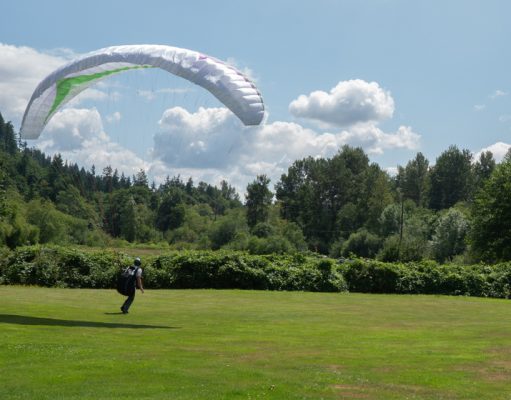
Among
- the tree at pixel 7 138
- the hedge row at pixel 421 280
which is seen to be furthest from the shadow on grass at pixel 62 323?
the tree at pixel 7 138

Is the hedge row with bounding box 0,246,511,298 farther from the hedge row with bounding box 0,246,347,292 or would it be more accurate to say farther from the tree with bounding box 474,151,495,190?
the tree with bounding box 474,151,495,190

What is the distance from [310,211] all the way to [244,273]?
7958cm

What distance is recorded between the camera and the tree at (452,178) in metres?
127

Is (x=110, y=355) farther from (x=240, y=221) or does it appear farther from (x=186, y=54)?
(x=240, y=221)

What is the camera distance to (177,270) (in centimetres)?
3362

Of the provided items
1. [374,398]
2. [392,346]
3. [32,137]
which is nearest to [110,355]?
[374,398]

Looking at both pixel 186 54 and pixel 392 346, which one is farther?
pixel 186 54

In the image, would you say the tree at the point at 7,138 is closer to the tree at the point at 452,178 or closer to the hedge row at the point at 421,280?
the tree at the point at 452,178

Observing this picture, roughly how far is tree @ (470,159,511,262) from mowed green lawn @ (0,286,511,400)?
31049 millimetres

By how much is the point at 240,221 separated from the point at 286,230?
7.10 meters

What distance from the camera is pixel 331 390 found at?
955 centimetres

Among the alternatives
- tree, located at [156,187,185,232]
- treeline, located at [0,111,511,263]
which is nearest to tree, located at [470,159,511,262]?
treeline, located at [0,111,511,263]

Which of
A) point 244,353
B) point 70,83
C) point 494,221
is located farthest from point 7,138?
point 244,353

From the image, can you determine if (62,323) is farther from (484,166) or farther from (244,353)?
(484,166)
